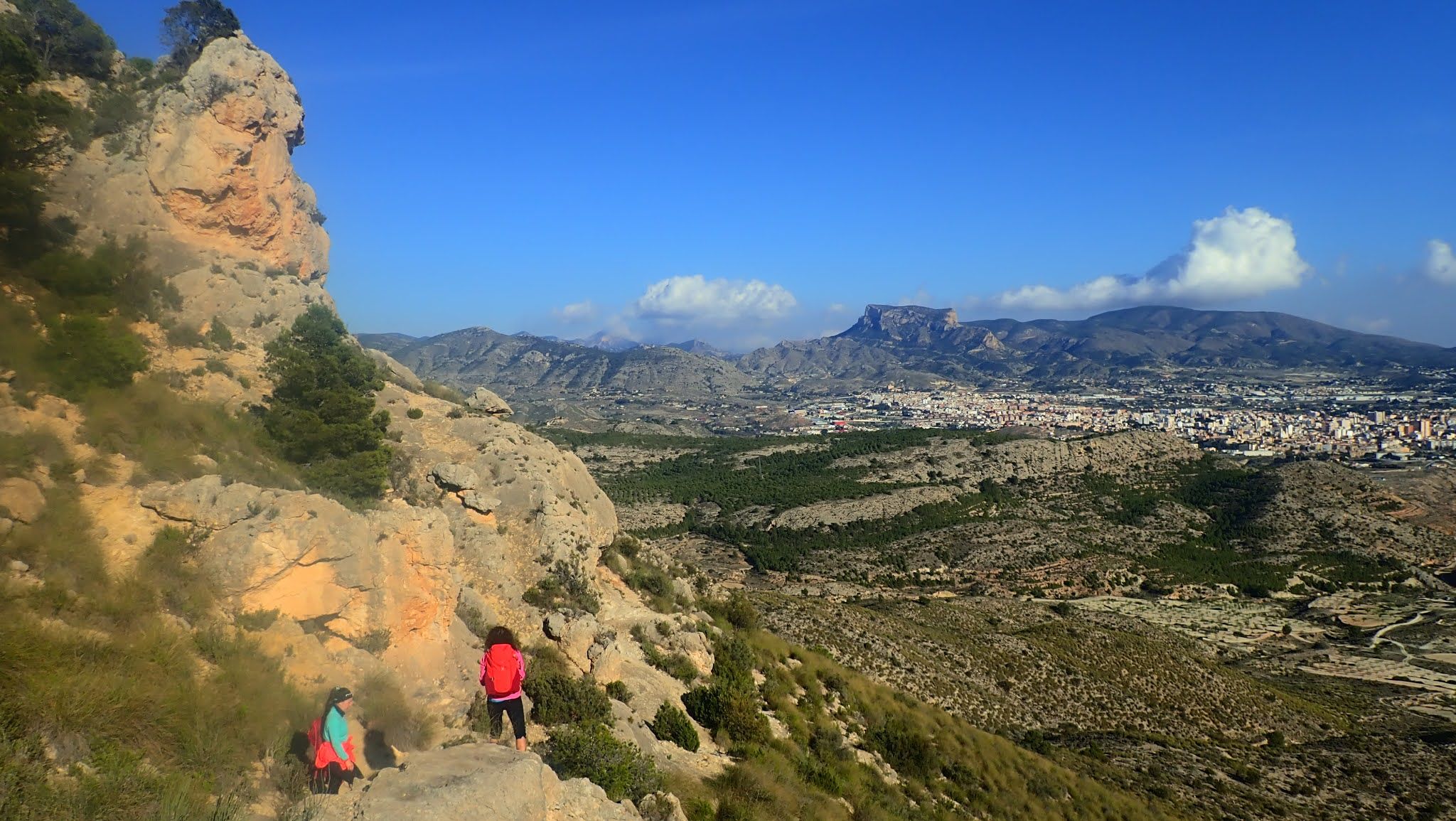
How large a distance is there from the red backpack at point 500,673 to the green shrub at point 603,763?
135 centimetres

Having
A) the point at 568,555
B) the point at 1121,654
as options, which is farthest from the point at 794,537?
the point at 568,555

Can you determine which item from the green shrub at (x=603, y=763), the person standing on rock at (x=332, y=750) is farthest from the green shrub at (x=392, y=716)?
the green shrub at (x=603, y=763)

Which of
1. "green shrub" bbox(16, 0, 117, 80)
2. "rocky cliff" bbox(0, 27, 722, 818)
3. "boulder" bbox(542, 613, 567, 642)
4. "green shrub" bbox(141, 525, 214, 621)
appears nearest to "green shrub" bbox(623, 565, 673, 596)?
"rocky cliff" bbox(0, 27, 722, 818)

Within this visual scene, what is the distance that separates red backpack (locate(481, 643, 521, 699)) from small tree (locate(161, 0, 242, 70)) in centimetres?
3108

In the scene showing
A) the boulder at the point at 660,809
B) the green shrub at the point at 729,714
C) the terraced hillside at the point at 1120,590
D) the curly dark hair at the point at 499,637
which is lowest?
the terraced hillside at the point at 1120,590

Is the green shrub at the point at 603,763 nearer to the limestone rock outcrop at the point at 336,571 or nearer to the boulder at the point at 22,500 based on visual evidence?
the limestone rock outcrop at the point at 336,571

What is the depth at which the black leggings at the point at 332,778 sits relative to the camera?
7.53 m

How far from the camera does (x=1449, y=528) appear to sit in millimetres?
75375

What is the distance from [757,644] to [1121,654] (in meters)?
24.9

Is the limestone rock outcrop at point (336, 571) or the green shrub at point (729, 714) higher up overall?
the limestone rock outcrop at point (336, 571)

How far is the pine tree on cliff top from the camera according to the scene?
16047 millimetres

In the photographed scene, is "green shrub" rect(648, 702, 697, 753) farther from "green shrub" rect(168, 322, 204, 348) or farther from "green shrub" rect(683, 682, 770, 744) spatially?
"green shrub" rect(168, 322, 204, 348)

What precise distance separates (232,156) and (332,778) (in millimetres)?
24907

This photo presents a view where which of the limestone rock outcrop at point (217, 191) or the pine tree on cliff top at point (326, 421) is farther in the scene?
the limestone rock outcrop at point (217, 191)
